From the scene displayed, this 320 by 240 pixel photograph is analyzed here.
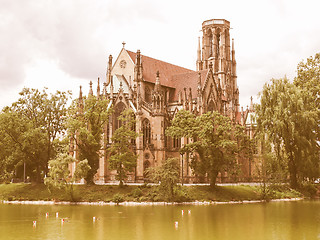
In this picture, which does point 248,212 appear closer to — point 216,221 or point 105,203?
point 216,221

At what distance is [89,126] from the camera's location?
6600 centimetres

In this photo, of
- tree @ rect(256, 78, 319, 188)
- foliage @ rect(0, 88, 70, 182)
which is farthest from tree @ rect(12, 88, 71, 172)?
tree @ rect(256, 78, 319, 188)

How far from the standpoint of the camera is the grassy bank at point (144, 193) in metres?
55.7

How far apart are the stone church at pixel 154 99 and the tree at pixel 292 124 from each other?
1415 centimetres

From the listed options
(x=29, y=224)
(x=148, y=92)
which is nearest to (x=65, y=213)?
(x=29, y=224)

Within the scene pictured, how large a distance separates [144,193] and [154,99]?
2300 centimetres

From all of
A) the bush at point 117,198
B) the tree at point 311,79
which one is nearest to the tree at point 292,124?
the tree at point 311,79

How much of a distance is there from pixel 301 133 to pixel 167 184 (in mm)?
20052

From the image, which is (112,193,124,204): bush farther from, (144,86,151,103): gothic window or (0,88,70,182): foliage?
(144,86,151,103): gothic window

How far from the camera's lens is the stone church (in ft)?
244

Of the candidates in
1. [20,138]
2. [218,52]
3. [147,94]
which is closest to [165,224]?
[20,138]

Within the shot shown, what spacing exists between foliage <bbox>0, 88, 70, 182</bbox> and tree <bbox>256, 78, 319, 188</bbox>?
3000cm

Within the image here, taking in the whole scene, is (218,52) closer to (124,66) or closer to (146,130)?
(124,66)

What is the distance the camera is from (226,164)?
59594 millimetres
